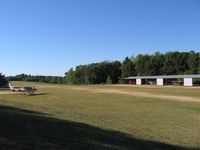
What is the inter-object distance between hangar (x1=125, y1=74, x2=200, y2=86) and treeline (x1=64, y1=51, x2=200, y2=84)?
351 inches

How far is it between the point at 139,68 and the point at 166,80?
1160 inches

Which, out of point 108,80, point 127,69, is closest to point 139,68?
point 127,69

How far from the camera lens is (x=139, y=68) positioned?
157 m

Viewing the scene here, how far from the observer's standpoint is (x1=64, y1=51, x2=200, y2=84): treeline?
145 meters

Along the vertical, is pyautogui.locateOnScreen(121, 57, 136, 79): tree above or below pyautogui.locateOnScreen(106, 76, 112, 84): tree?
above

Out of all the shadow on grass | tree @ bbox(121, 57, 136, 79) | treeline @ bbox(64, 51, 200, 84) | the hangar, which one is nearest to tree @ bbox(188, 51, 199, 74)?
treeline @ bbox(64, 51, 200, 84)

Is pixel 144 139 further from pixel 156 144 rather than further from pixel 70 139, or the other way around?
pixel 70 139

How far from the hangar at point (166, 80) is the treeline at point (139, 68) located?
891cm

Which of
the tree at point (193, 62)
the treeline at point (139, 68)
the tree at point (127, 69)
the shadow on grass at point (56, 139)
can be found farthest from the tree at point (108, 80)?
the shadow on grass at point (56, 139)

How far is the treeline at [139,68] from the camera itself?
145250mm

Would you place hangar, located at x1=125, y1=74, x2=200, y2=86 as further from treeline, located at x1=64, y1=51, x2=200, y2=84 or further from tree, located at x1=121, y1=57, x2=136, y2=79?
treeline, located at x1=64, y1=51, x2=200, y2=84

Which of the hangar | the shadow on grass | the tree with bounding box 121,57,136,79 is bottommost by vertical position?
the shadow on grass

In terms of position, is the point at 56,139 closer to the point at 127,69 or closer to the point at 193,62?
the point at 193,62

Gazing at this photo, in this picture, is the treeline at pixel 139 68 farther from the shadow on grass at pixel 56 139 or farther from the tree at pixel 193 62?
the shadow on grass at pixel 56 139
